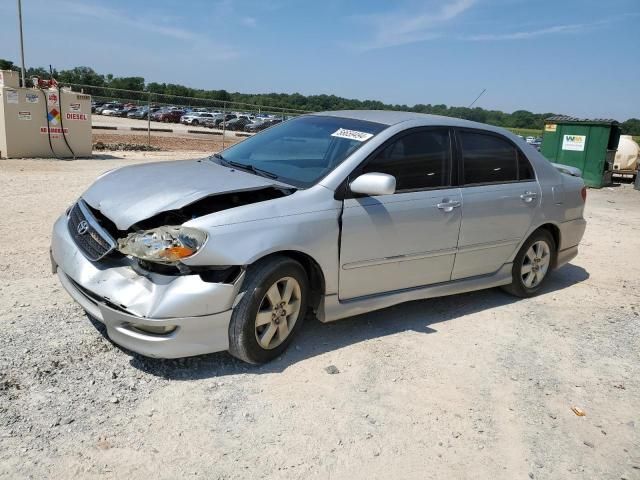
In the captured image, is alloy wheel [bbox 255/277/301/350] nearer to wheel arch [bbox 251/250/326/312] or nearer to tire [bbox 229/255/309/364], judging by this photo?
tire [bbox 229/255/309/364]

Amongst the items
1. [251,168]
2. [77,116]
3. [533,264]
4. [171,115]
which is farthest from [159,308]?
[171,115]

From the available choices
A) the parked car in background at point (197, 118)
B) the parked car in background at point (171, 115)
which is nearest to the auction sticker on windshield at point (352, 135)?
the parked car in background at point (197, 118)

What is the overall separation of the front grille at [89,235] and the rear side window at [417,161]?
1843 mm

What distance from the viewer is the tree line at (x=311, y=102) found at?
614cm

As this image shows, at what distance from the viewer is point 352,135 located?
4.35 metres

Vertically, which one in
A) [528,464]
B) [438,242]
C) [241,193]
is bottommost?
[528,464]

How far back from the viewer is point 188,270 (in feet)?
10.9

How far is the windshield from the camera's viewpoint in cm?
415

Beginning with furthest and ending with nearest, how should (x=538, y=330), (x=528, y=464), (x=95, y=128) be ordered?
1. (x=95, y=128)
2. (x=538, y=330)
3. (x=528, y=464)

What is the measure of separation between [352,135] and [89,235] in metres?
2.05

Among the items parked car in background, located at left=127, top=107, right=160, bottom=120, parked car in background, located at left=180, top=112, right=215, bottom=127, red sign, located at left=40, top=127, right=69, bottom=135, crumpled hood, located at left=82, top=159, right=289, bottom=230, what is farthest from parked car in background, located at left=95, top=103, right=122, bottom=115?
crumpled hood, located at left=82, top=159, right=289, bottom=230

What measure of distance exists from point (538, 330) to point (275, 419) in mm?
2744

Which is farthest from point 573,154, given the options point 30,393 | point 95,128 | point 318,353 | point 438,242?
point 95,128

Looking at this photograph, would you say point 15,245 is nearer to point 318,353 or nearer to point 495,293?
point 318,353
